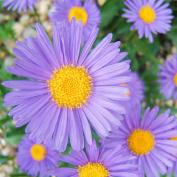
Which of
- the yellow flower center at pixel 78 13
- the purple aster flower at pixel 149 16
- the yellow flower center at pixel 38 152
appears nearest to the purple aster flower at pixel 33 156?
the yellow flower center at pixel 38 152

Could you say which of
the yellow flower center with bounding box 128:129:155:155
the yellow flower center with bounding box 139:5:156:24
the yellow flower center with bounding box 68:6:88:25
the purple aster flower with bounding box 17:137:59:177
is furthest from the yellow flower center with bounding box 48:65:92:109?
the yellow flower center with bounding box 139:5:156:24

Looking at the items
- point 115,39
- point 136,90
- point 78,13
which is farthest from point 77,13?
point 136,90

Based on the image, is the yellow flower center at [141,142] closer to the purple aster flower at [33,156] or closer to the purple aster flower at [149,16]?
the purple aster flower at [33,156]

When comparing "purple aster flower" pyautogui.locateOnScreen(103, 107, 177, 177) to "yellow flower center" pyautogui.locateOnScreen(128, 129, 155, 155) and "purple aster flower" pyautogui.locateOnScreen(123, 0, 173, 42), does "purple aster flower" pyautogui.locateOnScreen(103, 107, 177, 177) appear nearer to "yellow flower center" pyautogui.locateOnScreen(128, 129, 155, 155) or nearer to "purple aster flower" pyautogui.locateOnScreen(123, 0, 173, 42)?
"yellow flower center" pyautogui.locateOnScreen(128, 129, 155, 155)

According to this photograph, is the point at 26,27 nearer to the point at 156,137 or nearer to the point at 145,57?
the point at 145,57

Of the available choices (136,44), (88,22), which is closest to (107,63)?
(88,22)

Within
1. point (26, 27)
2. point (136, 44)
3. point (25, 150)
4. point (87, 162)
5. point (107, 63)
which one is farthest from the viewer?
point (26, 27)

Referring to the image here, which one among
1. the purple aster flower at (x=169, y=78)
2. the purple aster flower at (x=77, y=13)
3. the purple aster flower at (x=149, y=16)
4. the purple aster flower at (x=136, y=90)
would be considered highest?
the purple aster flower at (x=149, y=16)

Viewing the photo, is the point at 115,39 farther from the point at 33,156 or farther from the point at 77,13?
the point at 33,156
